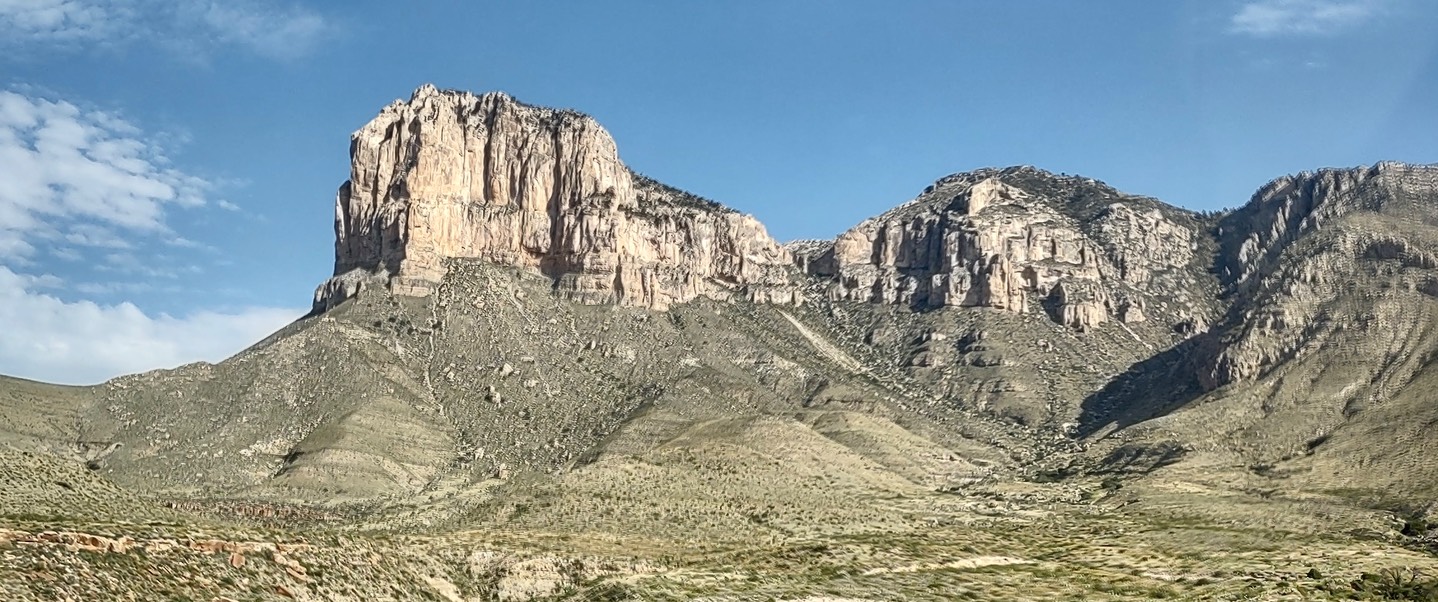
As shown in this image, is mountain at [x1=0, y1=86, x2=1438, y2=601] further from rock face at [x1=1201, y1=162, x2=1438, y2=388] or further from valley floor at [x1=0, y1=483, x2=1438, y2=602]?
rock face at [x1=1201, y1=162, x2=1438, y2=388]

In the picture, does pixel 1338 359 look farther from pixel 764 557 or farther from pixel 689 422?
pixel 764 557

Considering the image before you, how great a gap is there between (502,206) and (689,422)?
5749 cm

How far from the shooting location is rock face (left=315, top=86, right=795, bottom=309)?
166000 mm

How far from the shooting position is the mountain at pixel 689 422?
6862 cm

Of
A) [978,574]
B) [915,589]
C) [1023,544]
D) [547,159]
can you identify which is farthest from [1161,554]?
[547,159]

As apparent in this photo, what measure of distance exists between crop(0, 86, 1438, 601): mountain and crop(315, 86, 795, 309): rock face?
461 mm

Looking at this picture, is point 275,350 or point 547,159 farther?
point 547,159

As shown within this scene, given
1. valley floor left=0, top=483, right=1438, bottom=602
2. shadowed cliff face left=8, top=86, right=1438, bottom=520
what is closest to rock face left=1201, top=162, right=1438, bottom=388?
shadowed cliff face left=8, top=86, right=1438, bottom=520

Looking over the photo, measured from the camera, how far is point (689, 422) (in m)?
134

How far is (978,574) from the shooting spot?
7444 centimetres

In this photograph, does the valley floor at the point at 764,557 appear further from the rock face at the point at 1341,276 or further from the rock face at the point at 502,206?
the rock face at the point at 502,206

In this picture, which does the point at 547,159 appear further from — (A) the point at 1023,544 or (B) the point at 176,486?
(A) the point at 1023,544

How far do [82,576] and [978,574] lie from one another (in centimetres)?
5066

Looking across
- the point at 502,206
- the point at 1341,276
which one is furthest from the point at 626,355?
the point at 1341,276
